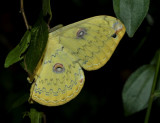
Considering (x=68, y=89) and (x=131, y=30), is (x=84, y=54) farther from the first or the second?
(x=131, y=30)

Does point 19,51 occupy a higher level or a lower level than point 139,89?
higher

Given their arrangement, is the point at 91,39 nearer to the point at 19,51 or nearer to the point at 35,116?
the point at 19,51

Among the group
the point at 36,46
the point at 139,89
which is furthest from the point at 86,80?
the point at 36,46

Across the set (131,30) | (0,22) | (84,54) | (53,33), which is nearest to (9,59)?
(53,33)

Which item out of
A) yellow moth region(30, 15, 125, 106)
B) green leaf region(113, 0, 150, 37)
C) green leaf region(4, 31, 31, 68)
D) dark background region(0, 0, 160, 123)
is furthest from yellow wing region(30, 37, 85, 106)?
dark background region(0, 0, 160, 123)

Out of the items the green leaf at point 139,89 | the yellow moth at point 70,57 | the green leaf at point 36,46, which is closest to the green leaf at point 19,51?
the green leaf at point 36,46

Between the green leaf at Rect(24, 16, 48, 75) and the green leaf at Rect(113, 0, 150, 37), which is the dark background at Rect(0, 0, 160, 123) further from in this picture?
the green leaf at Rect(24, 16, 48, 75)
